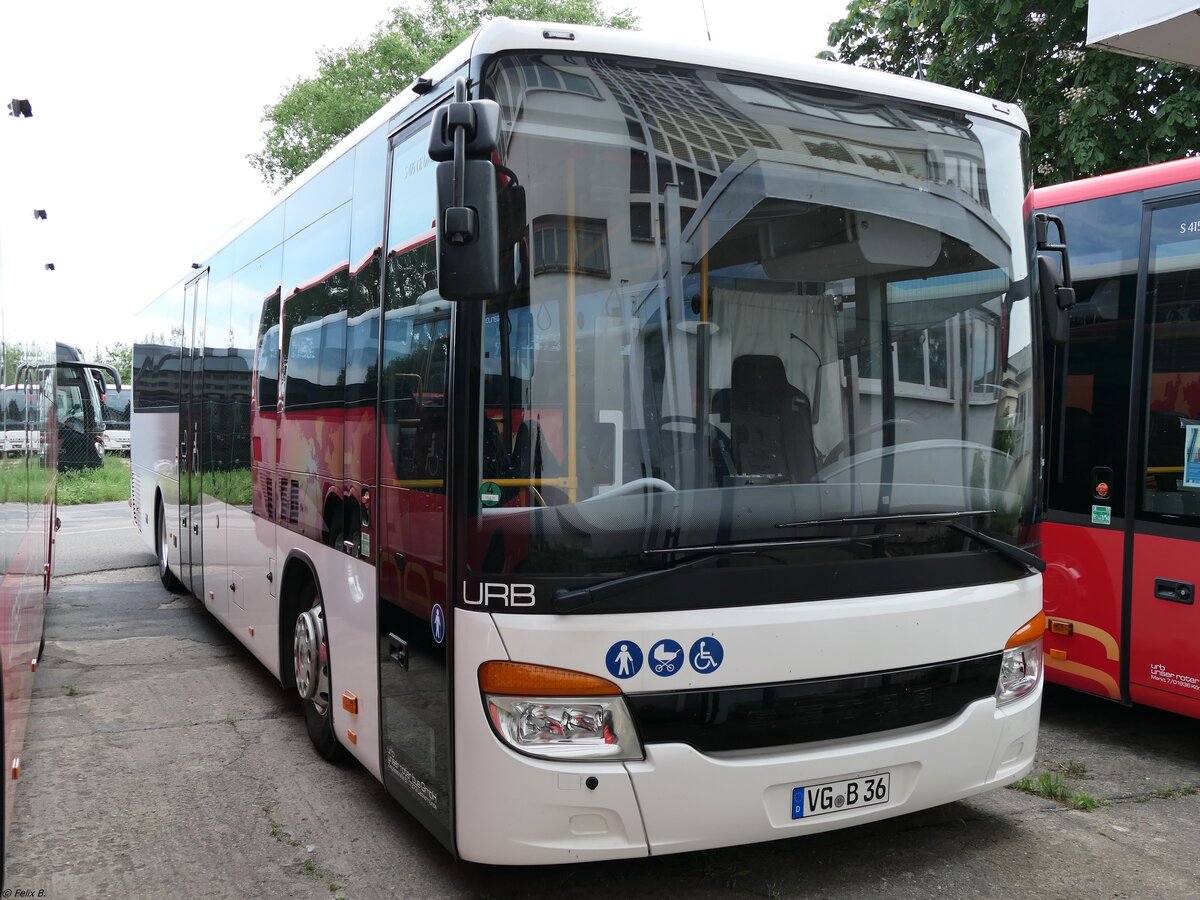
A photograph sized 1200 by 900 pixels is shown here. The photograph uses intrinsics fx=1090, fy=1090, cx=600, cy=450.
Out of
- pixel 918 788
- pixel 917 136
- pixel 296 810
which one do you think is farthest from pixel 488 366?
pixel 296 810

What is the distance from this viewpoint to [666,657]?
135 inches

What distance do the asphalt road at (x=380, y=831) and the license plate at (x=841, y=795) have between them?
1.50 feet

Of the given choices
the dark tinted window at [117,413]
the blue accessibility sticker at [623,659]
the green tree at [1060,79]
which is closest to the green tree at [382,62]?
the dark tinted window at [117,413]

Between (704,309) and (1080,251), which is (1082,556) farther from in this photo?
(704,309)

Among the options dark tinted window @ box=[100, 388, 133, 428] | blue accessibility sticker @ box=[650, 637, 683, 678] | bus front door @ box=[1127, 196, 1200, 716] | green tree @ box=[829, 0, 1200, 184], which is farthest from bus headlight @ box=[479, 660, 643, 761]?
dark tinted window @ box=[100, 388, 133, 428]

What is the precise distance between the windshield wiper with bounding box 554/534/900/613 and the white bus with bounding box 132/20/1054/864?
0.01 m

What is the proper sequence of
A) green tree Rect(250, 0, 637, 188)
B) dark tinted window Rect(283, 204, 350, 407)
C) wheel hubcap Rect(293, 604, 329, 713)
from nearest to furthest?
1. dark tinted window Rect(283, 204, 350, 407)
2. wheel hubcap Rect(293, 604, 329, 713)
3. green tree Rect(250, 0, 637, 188)

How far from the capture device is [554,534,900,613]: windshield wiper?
10.9ft

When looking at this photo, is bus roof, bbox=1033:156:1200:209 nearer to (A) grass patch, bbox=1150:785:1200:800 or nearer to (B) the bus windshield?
(B) the bus windshield

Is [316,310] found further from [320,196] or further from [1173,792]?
[1173,792]

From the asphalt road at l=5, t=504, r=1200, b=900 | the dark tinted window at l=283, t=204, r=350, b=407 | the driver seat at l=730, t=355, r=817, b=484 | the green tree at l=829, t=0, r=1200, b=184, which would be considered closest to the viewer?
the driver seat at l=730, t=355, r=817, b=484

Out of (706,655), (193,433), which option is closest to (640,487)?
(706,655)

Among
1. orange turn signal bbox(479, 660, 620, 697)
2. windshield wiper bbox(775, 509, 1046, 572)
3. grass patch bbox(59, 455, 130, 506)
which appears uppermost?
windshield wiper bbox(775, 509, 1046, 572)

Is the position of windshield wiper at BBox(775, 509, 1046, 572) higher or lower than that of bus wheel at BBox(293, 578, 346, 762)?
higher
